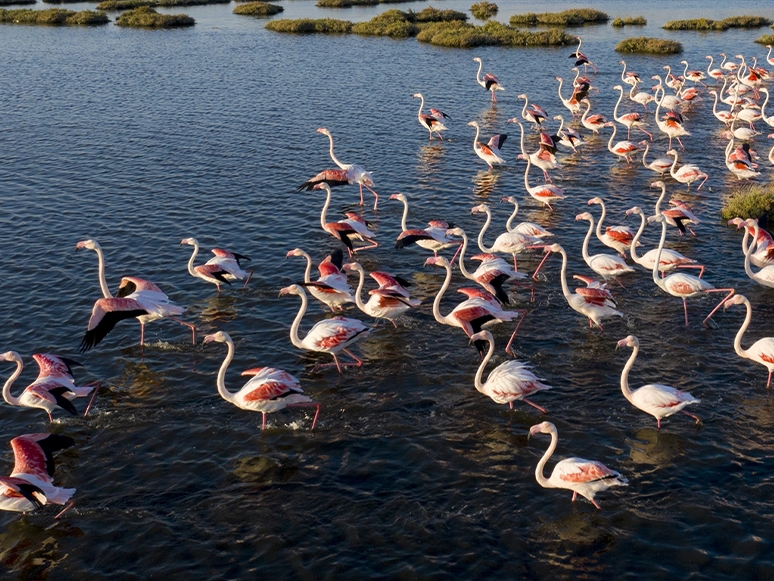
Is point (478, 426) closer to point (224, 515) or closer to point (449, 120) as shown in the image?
point (224, 515)

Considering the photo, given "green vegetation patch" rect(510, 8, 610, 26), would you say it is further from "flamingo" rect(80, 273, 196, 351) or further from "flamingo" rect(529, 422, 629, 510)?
"flamingo" rect(529, 422, 629, 510)

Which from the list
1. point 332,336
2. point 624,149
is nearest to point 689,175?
point 624,149

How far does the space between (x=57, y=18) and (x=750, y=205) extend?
60794 millimetres

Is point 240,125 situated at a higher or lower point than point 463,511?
higher

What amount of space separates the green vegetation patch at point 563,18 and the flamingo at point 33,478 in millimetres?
55666

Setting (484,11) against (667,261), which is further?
(484,11)

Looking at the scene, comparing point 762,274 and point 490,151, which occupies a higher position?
point 490,151

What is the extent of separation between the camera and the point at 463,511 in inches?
→ 435

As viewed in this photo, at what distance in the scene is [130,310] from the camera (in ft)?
48.9

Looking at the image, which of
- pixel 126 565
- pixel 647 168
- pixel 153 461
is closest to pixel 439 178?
pixel 647 168

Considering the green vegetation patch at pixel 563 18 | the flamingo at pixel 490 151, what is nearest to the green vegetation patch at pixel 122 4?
the green vegetation patch at pixel 563 18

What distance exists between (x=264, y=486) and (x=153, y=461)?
203 centimetres

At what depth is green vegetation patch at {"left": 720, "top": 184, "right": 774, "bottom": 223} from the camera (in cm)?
2119

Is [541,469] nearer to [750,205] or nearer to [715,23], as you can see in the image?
[750,205]
